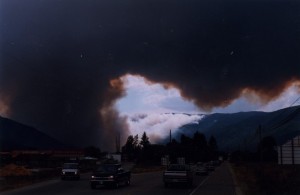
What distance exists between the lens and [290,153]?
287 feet

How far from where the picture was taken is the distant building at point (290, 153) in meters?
86.1

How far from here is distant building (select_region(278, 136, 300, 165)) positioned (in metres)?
86.1

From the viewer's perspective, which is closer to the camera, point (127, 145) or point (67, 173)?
point (67, 173)

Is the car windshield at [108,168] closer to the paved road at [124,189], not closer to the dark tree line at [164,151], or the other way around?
the paved road at [124,189]

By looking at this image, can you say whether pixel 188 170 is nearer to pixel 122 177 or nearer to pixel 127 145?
pixel 122 177

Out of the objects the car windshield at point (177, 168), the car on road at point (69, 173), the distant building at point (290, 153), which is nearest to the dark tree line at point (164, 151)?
the distant building at point (290, 153)

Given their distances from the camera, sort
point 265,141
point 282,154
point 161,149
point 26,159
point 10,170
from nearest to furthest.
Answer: point 10,170 → point 282,154 → point 26,159 → point 161,149 → point 265,141

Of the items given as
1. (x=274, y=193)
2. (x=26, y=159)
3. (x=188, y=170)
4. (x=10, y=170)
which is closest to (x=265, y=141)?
(x=26, y=159)

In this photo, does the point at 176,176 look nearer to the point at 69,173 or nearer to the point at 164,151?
the point at 69,173

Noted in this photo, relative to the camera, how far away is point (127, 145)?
198 m

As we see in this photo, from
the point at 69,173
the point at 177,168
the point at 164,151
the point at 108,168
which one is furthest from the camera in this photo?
the point at 164,151

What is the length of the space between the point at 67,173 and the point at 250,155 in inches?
4360

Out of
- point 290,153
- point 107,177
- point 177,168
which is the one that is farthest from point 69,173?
point 290,153

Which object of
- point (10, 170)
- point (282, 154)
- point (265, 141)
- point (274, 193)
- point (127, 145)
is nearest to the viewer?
point (274, 193)
